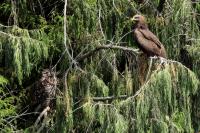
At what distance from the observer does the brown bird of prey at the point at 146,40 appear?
6113 millimetres

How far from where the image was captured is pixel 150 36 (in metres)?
6.32

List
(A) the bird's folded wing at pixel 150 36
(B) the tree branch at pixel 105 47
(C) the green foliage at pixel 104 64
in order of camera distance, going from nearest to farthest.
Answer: (C) the green foliage at pixel 104 64 → (B) the tree branch at pixel 105 47 → (A) the bird's folded wing at pixel 150 36

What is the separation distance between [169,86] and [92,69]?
112 cm

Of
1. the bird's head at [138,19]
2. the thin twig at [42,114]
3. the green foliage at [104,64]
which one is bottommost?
the thin twig at [42,114]

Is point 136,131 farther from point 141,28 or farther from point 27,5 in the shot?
point 27,5

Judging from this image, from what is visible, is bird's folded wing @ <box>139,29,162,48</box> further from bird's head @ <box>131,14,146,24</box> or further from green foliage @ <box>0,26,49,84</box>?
green foliage @ <box>0,26,49,84</box>

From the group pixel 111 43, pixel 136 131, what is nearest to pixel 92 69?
pixel 111 43

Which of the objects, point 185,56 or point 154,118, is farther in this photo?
point 185,56

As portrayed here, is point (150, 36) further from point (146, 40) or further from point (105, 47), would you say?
point (105, 47)

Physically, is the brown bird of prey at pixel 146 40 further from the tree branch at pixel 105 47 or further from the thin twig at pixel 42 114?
the thin twig at pixel 42 114

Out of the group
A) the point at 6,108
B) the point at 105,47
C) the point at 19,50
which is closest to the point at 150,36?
the point at 105,47

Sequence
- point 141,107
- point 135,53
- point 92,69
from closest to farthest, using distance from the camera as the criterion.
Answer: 1. point 141,107
2. point 135,53
3. point 92,69

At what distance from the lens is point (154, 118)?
5586 millimetres

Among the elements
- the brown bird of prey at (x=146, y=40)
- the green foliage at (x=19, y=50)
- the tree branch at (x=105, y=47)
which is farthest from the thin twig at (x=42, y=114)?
the brown bird of prey at (x=146, y=40)
